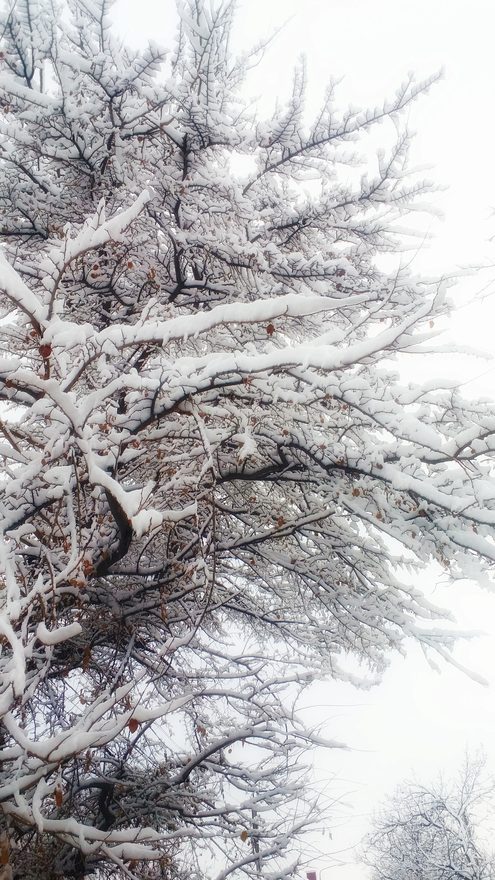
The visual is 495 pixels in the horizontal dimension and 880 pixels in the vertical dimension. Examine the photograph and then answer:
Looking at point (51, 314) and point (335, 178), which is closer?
point (51, 314)

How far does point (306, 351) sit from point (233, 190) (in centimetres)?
233

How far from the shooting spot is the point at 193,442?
11.6 ft

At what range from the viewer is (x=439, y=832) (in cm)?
1418

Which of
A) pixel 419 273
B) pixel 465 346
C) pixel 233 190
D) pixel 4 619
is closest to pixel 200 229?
pixel 233 190

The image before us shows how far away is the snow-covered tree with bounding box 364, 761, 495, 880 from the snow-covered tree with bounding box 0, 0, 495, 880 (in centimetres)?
1206

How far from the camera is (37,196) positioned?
13.4 ft

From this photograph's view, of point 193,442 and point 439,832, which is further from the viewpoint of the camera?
point 439,832

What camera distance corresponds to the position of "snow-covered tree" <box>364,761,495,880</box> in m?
13.6

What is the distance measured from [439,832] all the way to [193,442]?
15.7 metres

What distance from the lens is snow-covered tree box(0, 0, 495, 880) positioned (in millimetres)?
2445

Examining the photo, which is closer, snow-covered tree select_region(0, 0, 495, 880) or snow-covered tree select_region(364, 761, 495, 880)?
snow-covered tree select_region(0, 0, 495, 880)

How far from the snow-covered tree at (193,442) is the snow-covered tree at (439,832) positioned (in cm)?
1206

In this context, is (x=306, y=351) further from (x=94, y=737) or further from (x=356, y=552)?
(x=356, y=552)

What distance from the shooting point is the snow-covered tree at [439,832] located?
13.6 m
